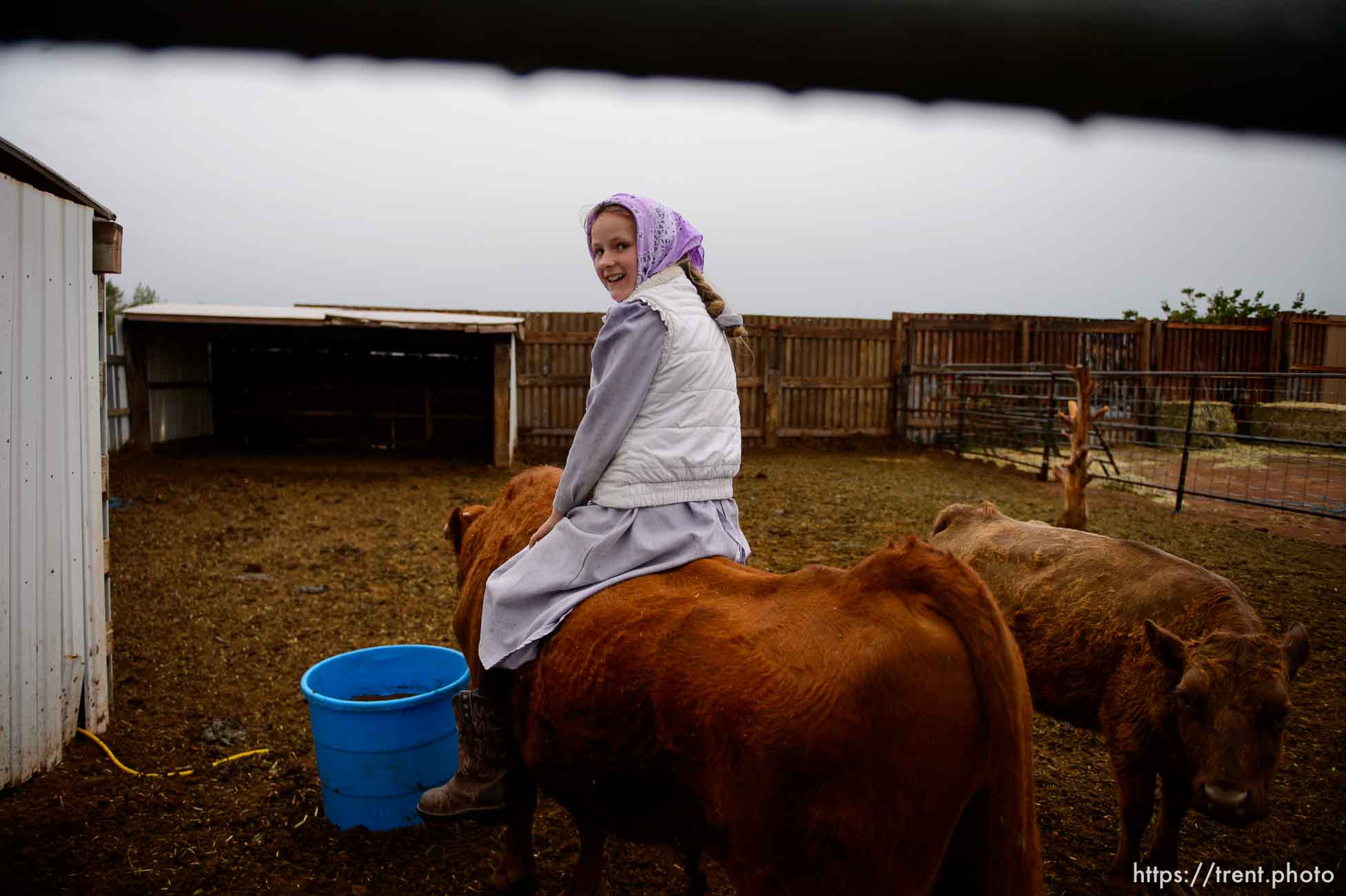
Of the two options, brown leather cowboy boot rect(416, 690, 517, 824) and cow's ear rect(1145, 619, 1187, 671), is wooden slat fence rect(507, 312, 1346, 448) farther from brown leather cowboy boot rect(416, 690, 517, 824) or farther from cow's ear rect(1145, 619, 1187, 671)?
cow's ear rect(1145, 619, 1187, 671)

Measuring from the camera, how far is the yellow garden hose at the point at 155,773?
126 inches

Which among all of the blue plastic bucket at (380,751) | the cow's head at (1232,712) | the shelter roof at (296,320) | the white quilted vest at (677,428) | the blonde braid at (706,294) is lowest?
the blue plastic bucket at (380,751)

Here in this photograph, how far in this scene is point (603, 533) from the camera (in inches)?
72.1

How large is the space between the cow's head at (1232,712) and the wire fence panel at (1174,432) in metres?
A: 5.14

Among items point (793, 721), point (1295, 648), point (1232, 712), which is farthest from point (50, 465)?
point (1295, 648)

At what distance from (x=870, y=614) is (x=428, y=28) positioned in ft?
3.78

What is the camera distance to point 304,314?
1077 centimetres

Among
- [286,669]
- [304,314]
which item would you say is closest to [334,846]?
[286,669]

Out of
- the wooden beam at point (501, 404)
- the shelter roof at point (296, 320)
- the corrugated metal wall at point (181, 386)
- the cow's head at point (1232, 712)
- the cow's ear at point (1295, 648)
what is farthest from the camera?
the corrugated metal wall at point (181, 386)

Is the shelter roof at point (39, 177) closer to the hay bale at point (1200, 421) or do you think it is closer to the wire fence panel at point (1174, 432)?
the wire fence panel at point (1174, 432)

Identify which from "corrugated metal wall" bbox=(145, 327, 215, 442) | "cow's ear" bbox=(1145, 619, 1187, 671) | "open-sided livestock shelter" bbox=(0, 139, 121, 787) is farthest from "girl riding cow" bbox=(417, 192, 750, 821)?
"corrugated metal wall" bbox=(145, 327, 215, 442)

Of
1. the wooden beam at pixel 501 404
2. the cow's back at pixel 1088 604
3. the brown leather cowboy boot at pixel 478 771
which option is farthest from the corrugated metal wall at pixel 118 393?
the cow's back at pixel 1088 604

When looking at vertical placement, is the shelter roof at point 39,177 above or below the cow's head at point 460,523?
above

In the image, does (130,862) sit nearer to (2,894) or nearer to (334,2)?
(2,894)
